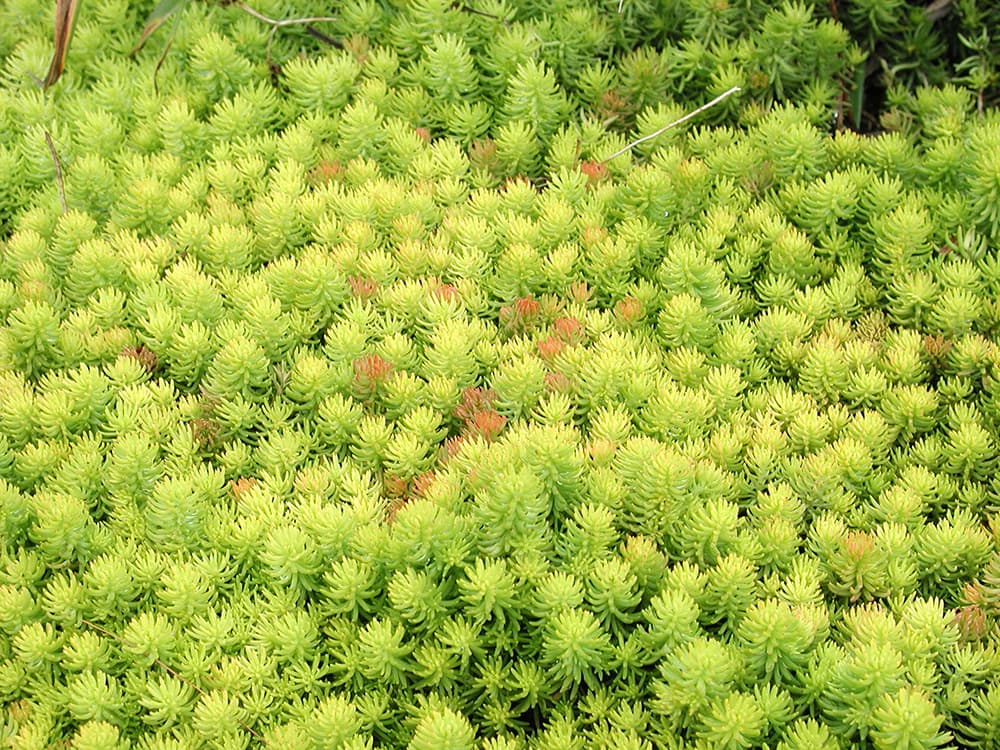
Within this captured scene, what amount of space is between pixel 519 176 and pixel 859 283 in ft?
2.96

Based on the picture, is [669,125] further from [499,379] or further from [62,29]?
[62,29]

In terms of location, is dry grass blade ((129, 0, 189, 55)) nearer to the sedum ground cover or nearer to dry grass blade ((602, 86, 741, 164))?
the sedum ground cover

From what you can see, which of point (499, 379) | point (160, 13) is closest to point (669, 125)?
point (499, 379)

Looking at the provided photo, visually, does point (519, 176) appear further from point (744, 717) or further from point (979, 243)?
point (744, 717)

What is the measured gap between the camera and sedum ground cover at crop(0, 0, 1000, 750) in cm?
201

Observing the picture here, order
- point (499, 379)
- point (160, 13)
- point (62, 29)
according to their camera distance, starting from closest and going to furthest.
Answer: point (499, 379), point (62, 29), point (160, 13)

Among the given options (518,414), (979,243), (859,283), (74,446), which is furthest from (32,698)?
(979,243)

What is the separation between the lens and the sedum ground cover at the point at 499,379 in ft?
6.59

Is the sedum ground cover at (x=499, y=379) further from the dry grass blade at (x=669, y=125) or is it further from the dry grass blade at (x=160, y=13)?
the dry grass blade at (x=160, y=13)

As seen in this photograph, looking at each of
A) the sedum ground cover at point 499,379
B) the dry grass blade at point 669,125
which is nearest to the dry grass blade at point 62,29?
the sedum ground cover at point 499,379

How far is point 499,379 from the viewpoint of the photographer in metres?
2.44

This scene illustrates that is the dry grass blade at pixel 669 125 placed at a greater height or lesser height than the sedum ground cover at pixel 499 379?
greater

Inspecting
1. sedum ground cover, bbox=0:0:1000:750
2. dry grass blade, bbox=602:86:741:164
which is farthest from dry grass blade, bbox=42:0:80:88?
dry grass blade, bbox=602:86:741:164

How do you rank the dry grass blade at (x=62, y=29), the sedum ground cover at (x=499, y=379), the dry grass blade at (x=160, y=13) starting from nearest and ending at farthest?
the sedum ground cover at (x=499, y=379), the dry grass blade at (x=62, y=29), the dry grass blade at (x=160, y=13)
